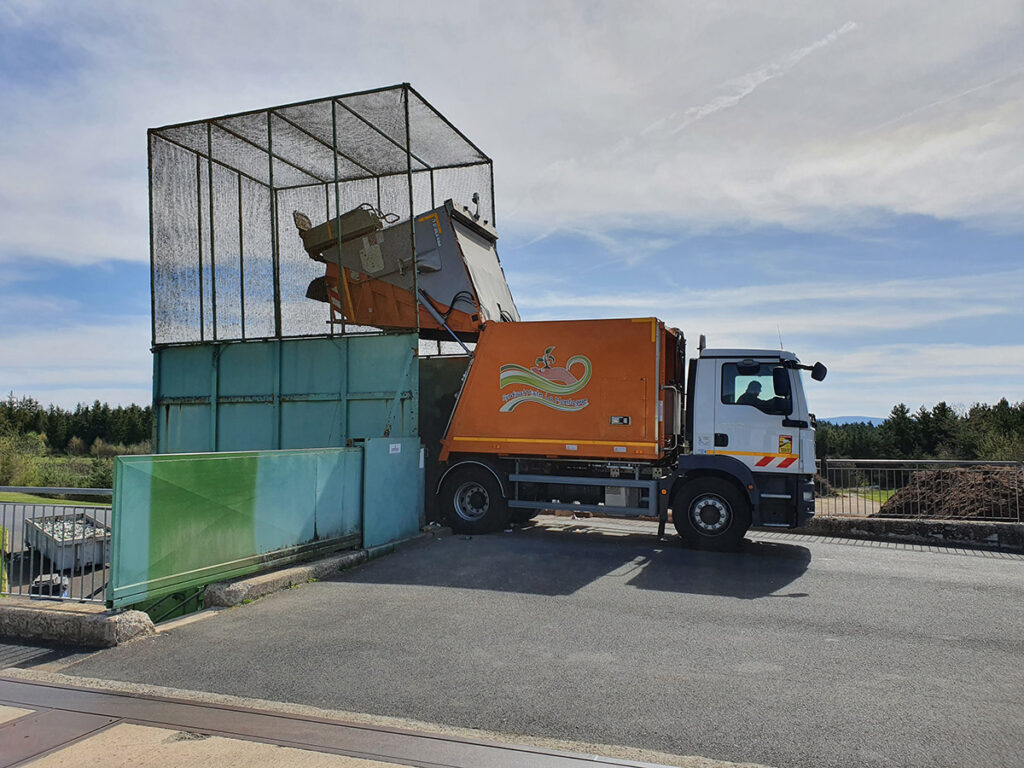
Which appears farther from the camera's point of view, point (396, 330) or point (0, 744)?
point (396, 330)

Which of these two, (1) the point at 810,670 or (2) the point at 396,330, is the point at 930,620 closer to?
(1) the point at 810,670

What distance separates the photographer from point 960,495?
12.0 meters

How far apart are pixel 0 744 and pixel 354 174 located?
11.8 m

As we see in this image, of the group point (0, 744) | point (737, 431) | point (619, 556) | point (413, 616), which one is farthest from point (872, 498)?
point (0, 744)

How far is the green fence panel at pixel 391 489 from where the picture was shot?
9.32m

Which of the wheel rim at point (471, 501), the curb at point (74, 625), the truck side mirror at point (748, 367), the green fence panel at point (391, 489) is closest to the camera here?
the curb at point (74, 625)

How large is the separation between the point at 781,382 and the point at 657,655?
534 cm

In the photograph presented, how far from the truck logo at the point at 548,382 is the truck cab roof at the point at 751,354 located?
1.64 meters

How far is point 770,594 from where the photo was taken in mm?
7223

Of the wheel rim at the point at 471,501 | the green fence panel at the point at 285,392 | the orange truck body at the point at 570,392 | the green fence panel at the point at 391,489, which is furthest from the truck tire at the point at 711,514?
the green fence panel at the point at 285,392

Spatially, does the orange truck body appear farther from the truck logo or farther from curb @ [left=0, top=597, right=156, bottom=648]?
curb @ [left=0, top=597, right=156, bottom=648]

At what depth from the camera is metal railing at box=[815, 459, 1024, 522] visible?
1169 centimetres

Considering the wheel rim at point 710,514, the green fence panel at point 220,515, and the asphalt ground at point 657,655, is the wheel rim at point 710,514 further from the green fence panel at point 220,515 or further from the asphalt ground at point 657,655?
the green fence panel at point 220,515

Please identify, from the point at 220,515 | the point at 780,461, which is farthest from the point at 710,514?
the point at 220,515
